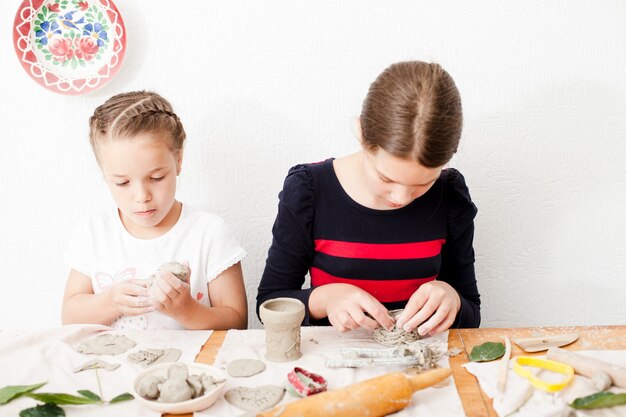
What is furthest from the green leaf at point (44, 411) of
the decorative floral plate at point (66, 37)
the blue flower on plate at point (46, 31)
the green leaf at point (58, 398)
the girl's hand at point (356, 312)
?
the blue flower on plate at point (46, 31)

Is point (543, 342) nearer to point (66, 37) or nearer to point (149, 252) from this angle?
point (149, 252)

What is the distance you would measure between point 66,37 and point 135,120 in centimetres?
48

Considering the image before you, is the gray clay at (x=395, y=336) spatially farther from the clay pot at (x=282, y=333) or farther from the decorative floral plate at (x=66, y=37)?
the decorative floral plate at (x=66, y=37)

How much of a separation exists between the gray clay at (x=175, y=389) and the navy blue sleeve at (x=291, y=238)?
18.1 inches

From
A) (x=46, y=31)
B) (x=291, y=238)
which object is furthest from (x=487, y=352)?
(x=46, y=31)

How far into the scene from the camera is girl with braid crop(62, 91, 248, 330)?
124 cm

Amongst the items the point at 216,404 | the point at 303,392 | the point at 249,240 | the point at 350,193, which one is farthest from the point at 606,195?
the point at 216,404

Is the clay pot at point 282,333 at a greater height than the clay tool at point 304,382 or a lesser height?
greater

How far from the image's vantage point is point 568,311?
180cm

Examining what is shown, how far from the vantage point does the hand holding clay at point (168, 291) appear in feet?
3.74

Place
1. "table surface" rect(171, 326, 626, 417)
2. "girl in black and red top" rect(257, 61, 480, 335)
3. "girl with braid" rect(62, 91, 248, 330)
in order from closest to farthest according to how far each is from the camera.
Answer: "table surface" rect(171, 326, 626, 417) < "girl with braid" rect(62, 91, 248, 330) < "girl in black and red top" rect(257, 61, 480, 335)

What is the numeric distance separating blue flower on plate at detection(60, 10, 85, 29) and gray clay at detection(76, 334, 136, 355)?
3.00ft

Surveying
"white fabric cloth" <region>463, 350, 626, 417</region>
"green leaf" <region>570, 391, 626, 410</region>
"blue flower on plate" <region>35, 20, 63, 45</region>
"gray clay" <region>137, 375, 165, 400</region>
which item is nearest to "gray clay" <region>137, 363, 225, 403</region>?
"gray clay" <region>137, 375, 165, 400</region>

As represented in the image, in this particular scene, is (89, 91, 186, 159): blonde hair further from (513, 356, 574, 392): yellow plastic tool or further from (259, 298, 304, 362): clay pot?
(513, 356, 574, 392): yellow plastic tool
